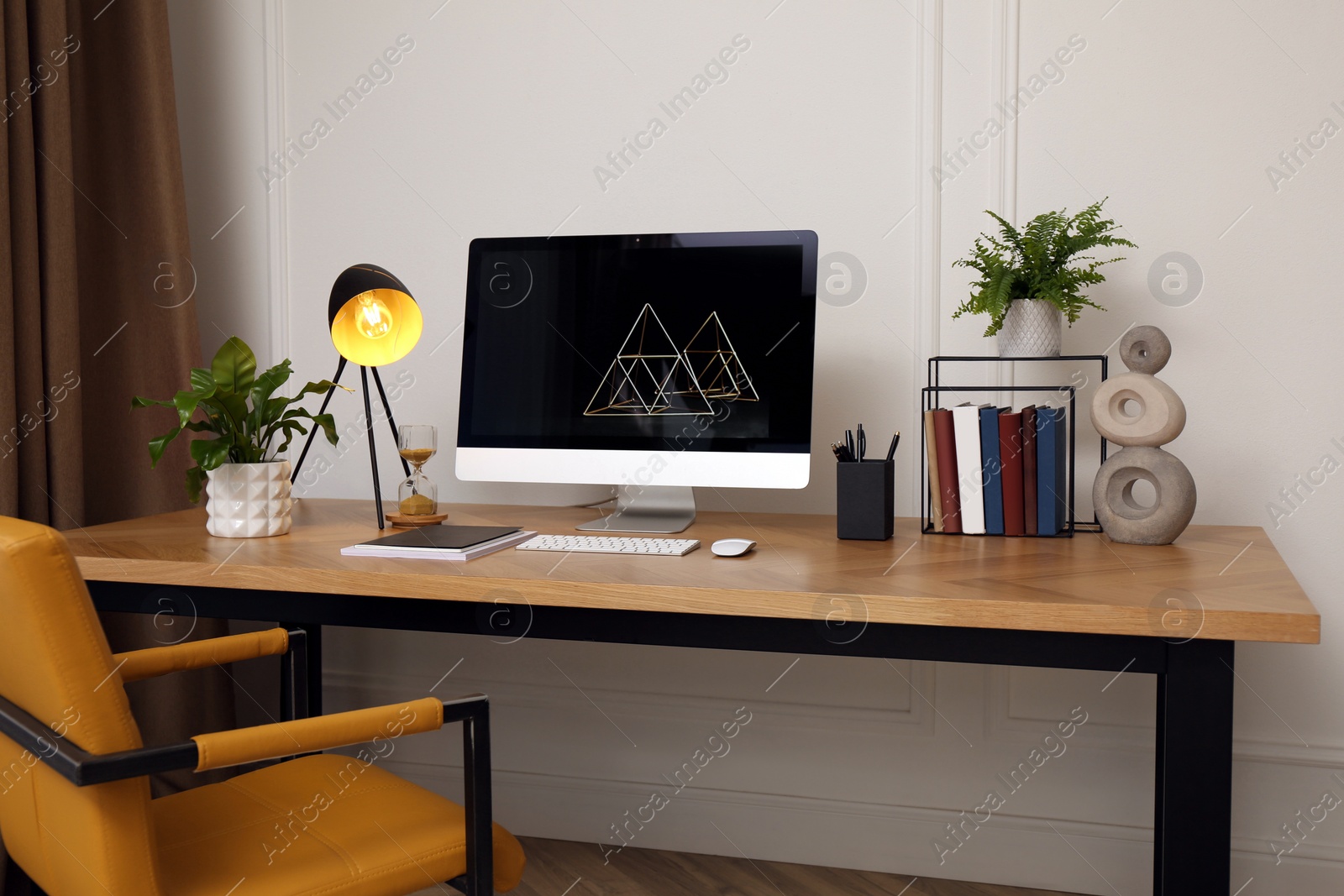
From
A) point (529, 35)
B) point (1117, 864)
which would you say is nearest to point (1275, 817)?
point (1117, 864)

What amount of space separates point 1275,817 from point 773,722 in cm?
100

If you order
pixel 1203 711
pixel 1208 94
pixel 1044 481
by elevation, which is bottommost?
pixel 1203 711

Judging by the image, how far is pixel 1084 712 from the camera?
76.7 inches

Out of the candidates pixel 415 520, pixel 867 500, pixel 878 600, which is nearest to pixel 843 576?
pixel 878 600

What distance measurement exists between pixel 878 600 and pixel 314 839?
741 mm

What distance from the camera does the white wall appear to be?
6.08 ft

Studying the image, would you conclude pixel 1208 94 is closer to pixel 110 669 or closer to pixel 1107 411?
pixel 1107 411

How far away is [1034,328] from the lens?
1.71m

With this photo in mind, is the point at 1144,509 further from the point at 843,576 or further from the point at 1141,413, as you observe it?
the point at 843,576

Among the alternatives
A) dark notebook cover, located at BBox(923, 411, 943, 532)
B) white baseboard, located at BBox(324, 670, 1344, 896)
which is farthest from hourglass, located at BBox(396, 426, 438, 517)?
dark notebook cover, located at BBox(923, 411, 943, 532)

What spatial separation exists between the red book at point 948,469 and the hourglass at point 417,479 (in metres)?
0.94

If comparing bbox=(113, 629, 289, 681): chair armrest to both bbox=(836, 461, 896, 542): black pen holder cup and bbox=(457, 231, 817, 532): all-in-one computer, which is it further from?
bbox=(836, 461, 896, 542): black pen holder cup

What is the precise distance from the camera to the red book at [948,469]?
1658 millimetres

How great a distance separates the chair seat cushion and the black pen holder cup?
2.44 ft
